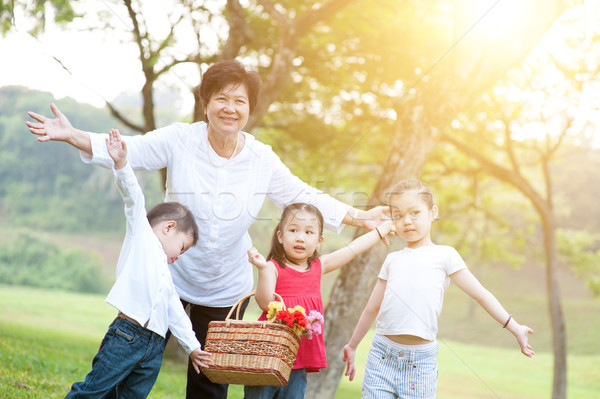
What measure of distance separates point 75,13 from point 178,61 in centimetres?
159

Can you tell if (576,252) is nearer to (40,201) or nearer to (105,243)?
(105,243)

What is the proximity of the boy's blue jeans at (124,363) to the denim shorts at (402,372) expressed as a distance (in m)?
1.04

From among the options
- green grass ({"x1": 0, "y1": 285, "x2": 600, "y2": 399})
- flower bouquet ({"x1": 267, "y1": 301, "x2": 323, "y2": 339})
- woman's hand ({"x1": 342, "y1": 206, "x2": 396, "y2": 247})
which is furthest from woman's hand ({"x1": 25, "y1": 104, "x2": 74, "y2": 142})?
green grass ({"x1": 0, "y1": 285, "x2": 600, "y2": 399})

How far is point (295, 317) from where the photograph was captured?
2816 mm

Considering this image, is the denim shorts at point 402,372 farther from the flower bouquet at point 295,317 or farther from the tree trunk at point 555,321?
the tree trunk at point 555,321

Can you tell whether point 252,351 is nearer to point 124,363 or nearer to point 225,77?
point 124,363

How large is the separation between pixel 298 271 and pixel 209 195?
61 cm

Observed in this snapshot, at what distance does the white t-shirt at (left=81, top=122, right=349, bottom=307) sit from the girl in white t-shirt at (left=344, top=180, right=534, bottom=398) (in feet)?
2.49

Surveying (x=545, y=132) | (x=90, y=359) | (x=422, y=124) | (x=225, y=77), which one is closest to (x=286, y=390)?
(x=225, y=77)

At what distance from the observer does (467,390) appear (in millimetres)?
14992

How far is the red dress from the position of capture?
310 centimetres

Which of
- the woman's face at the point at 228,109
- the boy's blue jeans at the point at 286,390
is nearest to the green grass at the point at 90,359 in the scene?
the boy's blue jeans at the point at 286,390

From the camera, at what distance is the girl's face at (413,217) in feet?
10.3

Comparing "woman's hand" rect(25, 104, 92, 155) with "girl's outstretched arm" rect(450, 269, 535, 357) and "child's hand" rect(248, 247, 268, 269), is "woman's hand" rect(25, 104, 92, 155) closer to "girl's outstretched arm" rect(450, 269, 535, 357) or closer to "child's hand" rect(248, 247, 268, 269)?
"child's hand" rect(248, 247, 268, 269)
